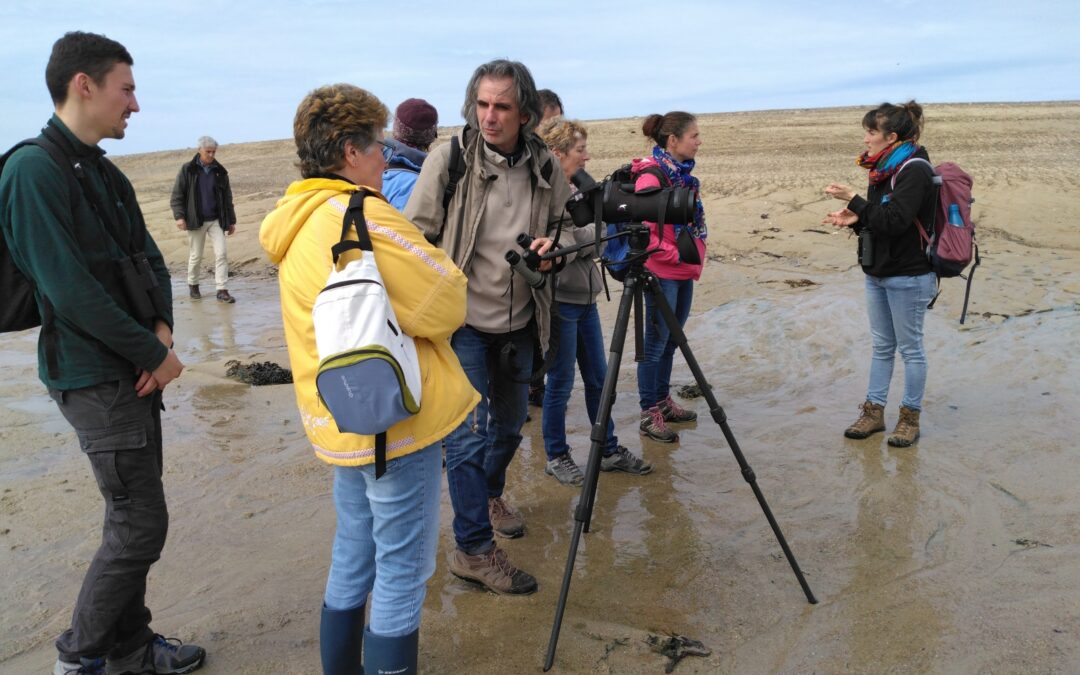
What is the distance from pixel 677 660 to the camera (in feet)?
9.00

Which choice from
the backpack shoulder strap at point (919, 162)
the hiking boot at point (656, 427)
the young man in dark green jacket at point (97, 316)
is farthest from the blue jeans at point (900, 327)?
the young man in dark green jacket at point (97, 316)

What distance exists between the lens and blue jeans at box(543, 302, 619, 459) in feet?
13.3

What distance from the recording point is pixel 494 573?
126 inches

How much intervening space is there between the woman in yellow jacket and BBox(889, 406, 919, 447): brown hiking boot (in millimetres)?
3271

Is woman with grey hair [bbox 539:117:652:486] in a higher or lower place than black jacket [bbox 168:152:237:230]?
lower

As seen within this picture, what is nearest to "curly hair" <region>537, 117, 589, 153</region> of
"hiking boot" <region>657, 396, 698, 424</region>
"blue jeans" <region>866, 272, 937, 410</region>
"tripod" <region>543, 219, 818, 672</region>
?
"tripod" <region>543, 219, 818, 672</region>

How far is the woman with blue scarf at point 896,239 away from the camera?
438 centimetres

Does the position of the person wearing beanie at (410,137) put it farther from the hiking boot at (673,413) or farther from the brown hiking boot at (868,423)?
the brown hiking boot at (868,423)

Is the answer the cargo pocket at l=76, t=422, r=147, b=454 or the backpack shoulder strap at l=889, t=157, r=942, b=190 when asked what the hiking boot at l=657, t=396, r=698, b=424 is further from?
the cargo pocket at l=76, t=422, r=147, b=454

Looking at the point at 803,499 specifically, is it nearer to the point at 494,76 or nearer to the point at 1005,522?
the point at 1005,522

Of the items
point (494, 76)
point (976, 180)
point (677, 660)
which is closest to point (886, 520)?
point (677, 660)

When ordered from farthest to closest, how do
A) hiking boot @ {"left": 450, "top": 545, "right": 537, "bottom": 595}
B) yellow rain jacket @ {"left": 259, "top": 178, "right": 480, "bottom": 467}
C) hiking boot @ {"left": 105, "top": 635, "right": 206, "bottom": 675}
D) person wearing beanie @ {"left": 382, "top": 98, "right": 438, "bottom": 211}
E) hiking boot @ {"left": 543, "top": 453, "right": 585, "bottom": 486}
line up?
hiking boot @ {"left": 543, "top": 453, "right": 585, "bottom": 486}
person wearing beanie @ {"left": 382, "top": 98, "right": 438, "bottom": 211}
hiking boot @ {"left": 450, "top": 545, "right": 537, "bottom": 595}
hiking boot @ {"left": 105, "top": 635, "right": 206, "bottom": 675}
yellow rain jacket @ {"left": 259, "top": 178, "right": 480, "bottom": 467}

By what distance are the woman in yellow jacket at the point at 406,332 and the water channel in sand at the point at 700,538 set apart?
26.0 inches

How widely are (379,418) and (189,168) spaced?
900 cm
